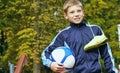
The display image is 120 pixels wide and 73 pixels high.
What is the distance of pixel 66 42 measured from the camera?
4.34m

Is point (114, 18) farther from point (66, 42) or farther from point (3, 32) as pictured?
point (66, 42)

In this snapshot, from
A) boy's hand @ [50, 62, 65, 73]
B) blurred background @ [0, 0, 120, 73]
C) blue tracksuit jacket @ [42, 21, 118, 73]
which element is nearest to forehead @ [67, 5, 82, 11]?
blue tracksuit jacket @ [42, 21, 118, 73]

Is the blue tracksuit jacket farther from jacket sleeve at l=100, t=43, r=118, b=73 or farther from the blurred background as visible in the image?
the blurred background

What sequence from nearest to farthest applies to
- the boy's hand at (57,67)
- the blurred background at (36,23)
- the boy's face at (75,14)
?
the boy's hand at (57,67)
the boy's face at (75,14)
the blurred background at (36,23)

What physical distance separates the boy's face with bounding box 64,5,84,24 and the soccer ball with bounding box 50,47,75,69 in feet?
0.94

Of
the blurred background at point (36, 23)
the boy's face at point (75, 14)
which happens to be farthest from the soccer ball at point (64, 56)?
the blurred background at point (36, 23)

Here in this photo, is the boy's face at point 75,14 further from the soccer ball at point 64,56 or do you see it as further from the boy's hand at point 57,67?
the boy's hand at point 57,67

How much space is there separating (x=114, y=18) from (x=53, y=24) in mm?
2785

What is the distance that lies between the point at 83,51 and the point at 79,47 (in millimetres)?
53

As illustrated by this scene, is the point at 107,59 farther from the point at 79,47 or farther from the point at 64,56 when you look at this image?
the point at 64,56

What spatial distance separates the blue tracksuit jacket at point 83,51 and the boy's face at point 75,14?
52 mm

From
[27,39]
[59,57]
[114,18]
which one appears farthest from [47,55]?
[114,18]

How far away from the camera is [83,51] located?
4.24m

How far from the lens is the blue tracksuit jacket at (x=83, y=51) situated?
422cm
